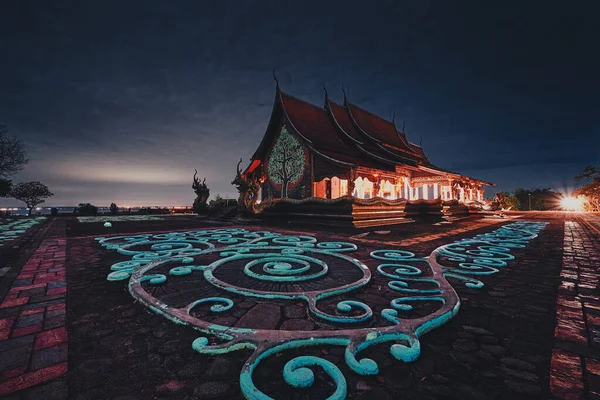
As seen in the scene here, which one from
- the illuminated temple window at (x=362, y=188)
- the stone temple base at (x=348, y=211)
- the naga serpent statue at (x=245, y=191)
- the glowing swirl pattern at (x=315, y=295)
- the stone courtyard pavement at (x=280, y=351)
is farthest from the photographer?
the illuminated temple window at (x=362, y=188)

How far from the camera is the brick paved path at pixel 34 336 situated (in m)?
1.18

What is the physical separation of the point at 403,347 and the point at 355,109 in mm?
20684

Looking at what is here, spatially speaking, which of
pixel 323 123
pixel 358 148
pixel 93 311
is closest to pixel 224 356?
pixel 93 311

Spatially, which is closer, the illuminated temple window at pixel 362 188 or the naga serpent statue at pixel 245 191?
the naga serpent statue at pixel 245 191

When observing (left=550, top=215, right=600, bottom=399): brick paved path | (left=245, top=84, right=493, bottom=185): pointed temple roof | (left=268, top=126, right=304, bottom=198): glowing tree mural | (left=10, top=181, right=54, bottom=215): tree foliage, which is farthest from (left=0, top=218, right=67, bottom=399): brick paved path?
(left=10, top=181, right=54, bottom=215): tree foliage

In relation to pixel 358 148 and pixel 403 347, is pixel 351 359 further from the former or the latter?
pixel 358 148

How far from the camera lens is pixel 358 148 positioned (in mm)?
16031

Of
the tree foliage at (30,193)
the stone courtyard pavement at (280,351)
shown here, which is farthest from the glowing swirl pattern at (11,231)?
the tree foliage at (30,193)

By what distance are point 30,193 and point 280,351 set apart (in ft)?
139

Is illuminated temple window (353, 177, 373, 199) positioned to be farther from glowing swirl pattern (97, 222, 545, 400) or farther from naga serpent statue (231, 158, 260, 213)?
glowing swirl pattern (97, 222, 545, 400)

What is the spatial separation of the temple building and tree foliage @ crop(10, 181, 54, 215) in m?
29.0

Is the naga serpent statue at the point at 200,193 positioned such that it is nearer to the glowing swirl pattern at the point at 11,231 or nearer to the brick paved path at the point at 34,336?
the glowing swirl pattern at the point at 11,231

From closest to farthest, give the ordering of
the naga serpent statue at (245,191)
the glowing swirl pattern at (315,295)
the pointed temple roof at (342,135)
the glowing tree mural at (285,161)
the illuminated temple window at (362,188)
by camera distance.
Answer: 1. the glowing swirl pattern at (315,295)
2. the naga serpent statue at (245,191)
3. the pointed temple roof at (342,135)
4. the glowing tree mural at (285,161)
5. the illuminated temple window at (362,188)

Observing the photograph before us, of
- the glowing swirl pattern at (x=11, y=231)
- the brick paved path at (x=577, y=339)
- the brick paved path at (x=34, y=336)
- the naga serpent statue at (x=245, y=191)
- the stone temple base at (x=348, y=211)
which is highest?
the naga serpent statue at (x=245, y=191)
